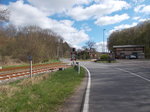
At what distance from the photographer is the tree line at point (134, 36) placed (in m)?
56.9

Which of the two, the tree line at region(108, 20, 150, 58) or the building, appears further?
the building

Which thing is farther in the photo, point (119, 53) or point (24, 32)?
point (119, 53)

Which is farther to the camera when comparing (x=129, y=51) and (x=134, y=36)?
(x=134, y=36)

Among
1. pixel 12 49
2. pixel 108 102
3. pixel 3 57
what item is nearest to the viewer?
pixel 108 102

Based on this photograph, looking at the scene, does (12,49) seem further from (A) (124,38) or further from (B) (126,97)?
(A) (124,38)

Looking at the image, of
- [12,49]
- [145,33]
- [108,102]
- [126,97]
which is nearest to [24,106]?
[108,102]

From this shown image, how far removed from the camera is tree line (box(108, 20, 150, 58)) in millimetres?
56875

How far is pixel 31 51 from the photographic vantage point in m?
32.5

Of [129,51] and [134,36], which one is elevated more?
[134,36]

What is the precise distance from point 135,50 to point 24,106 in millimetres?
62469

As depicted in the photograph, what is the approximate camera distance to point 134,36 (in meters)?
69.3

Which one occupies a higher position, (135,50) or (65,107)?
(135,50)

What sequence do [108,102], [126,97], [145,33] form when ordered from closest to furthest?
[108,102] → [126,97] → [145,33]

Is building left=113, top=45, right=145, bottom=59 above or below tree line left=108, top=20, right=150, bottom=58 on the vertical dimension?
below
